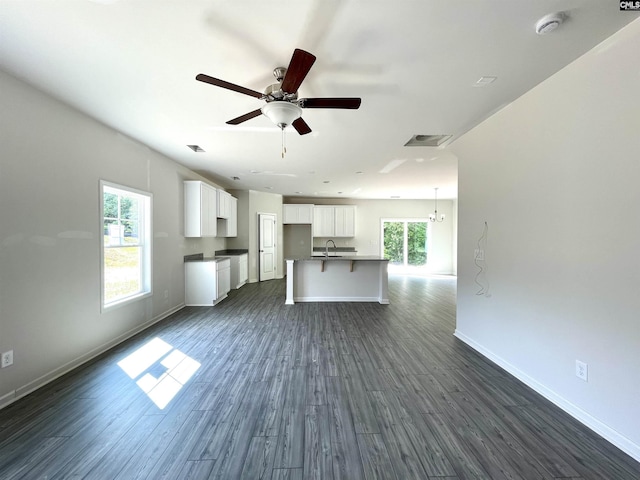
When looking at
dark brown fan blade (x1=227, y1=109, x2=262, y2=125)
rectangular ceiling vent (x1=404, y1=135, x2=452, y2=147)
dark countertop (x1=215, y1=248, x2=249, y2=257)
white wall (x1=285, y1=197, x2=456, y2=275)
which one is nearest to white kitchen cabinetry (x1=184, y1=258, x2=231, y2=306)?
dark countertop (x1=215, y1=248, x2=249, y2=257)

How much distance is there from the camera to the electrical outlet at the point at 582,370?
1887 millimetres

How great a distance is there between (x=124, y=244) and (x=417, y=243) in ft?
27.9

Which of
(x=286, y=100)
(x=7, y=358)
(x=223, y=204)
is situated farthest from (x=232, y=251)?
(x=286, y=100)

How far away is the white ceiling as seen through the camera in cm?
152

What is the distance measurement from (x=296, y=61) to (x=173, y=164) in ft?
12.5

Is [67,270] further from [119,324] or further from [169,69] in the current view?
[169,69]

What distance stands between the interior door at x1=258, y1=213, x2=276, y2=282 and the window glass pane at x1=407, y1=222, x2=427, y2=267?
488 centimetres

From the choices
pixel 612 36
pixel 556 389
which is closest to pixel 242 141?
pixel 612 36

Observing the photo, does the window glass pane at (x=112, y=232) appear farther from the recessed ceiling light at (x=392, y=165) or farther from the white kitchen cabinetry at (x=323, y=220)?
the white kitchen cabinetry at (x=323, y=220)

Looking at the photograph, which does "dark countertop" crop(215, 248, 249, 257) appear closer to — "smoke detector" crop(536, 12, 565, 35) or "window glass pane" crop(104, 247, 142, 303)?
"window glass pane" crop(104, 247, 142, 303)

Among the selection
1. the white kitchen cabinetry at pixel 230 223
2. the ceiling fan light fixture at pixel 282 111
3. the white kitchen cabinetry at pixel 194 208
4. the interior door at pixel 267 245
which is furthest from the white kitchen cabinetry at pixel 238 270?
the ceiling fan light fixture at pixel 282 111

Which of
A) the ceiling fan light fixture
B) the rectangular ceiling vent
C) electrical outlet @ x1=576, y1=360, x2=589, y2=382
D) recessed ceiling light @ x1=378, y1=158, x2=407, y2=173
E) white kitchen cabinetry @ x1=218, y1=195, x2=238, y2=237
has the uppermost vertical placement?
the rectangular ceiling vent

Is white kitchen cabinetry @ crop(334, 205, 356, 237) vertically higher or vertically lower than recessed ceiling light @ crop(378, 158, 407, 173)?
lower

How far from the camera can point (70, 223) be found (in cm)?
259
